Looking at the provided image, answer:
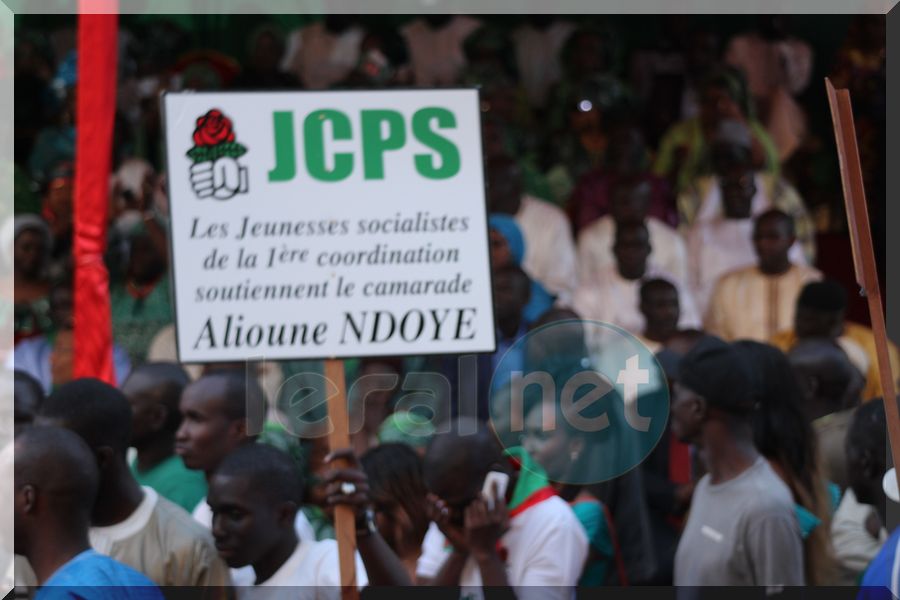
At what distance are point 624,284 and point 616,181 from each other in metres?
0.55

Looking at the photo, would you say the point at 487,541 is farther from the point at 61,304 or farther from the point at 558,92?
the point at 558,92

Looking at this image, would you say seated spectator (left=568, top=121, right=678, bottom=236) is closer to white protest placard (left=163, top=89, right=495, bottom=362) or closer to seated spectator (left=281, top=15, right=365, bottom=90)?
seated spectator (left=281, top=15, right=365, bottom=90)

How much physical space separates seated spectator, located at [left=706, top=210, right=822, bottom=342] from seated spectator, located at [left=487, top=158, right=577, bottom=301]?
66 cm

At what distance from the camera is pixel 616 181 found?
693cm

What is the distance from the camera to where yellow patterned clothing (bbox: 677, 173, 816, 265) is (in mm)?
6922

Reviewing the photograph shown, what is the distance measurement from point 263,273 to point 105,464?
780 millimetres

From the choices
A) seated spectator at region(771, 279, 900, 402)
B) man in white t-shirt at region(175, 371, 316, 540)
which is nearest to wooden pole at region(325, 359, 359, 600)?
man in white t-shirt at region(175, 371, 316, 540)

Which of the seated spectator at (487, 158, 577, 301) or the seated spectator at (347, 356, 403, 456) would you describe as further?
the seated spectator at (487, 158, 577, 301)

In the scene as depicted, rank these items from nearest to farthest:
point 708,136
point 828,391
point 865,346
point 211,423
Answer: point 211,423 < point 828,391 < point 865,346 < point 708,136

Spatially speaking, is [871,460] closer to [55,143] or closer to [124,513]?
[124,513]

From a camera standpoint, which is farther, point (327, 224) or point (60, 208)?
point (60, 208)

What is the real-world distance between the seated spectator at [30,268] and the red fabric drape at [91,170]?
2.07 m

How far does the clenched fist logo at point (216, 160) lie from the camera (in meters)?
4.12

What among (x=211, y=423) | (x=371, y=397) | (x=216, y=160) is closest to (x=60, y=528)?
(x=211, y=423)
